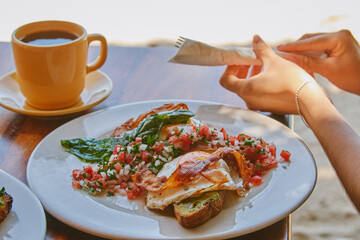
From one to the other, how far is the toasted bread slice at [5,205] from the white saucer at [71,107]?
0.60 meters

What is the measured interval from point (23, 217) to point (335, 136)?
970 millimetres

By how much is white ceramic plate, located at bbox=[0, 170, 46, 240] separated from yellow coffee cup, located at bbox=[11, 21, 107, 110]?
58 centimetres

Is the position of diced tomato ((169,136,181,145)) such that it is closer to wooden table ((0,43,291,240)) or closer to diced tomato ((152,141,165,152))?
diced tomato ((152,141,165,152))

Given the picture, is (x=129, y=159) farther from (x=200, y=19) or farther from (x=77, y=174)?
(x=200, y=19)

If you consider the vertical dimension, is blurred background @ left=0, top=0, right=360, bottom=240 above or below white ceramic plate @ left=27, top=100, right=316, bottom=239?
→ below

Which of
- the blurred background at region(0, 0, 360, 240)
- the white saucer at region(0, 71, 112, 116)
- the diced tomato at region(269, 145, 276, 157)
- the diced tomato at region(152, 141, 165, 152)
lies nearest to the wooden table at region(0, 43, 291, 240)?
the white saucer at region(0, 71, 112, 116)

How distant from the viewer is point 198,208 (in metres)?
1.14

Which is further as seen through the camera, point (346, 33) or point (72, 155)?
point (346, 33)

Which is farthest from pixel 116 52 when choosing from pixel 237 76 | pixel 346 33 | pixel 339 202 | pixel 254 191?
pixel 339 202

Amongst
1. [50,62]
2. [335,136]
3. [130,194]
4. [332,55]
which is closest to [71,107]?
[50,62]

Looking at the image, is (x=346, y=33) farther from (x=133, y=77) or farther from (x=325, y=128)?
(x=133, y=77)

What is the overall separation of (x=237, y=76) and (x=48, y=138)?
0.82 metres

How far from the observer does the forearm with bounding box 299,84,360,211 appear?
4.61 feet

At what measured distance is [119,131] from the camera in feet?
5.24
